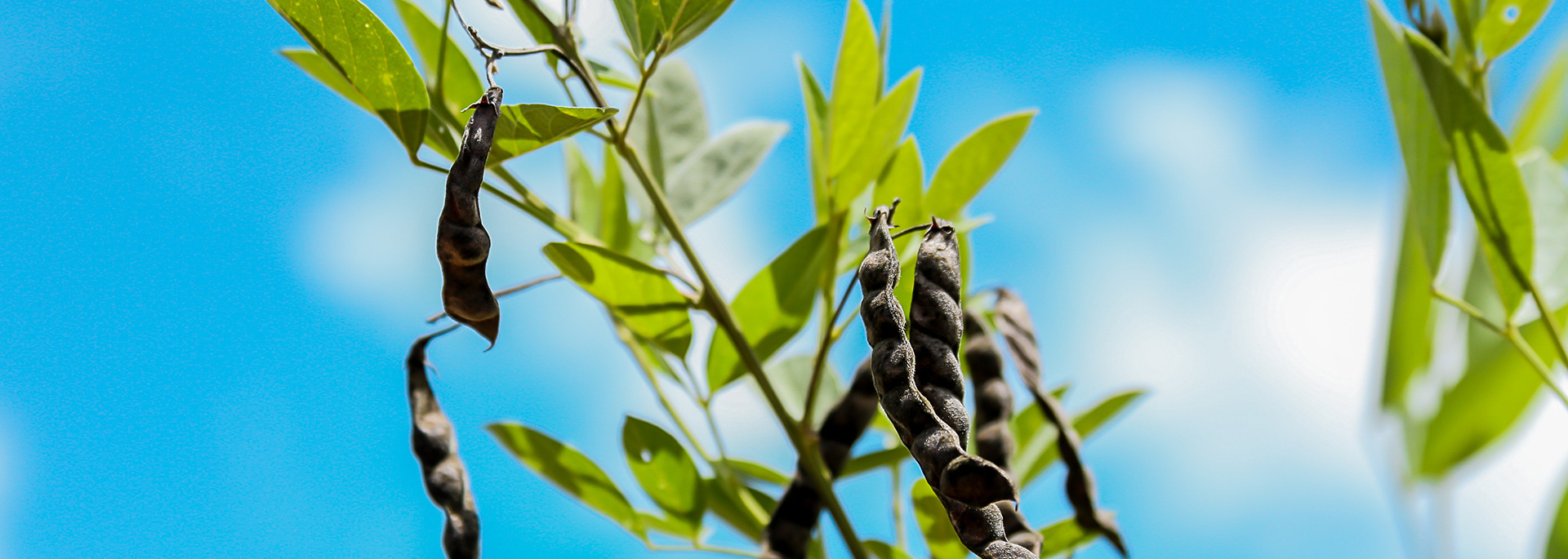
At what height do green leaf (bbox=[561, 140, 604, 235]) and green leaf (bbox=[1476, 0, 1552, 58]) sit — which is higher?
green leaf (bbox=[1476, 0, 1552, 58])

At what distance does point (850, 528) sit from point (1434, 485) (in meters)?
1.79

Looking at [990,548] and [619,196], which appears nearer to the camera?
[990,548]

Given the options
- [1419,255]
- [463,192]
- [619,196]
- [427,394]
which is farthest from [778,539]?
[1419,255]

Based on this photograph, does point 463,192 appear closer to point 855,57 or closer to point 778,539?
point 778,539

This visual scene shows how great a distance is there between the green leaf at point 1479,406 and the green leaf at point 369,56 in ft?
7.41

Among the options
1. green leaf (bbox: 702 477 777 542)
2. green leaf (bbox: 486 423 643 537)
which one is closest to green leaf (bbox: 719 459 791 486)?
green leaf (bbox: 702 477 777 542)

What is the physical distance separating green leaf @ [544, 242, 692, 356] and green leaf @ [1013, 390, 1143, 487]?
64 centimetres

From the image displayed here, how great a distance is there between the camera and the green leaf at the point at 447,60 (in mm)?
1644

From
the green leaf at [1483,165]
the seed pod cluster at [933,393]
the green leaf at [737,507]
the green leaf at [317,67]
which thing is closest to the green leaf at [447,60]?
the green leaf at [317,67]

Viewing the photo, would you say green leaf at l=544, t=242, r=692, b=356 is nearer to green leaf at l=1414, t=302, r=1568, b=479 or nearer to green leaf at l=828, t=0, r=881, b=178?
green leaf at l=828, t=0, r=881, b=178

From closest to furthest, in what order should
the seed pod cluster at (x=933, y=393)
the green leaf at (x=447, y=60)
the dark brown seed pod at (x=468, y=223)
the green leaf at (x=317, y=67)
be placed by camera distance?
the seed pod cluster at (x=933, y=393), the dark brown seed pod at (x=468, y=223), the green leaf at (x=317, y=67), the green leaf at (x=447, y=60)

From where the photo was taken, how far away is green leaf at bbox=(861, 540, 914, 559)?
1.38 meters

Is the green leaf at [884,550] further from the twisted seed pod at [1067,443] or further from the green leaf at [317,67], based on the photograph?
the green leaf at [317,67]

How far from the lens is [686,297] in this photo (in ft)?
4.71
